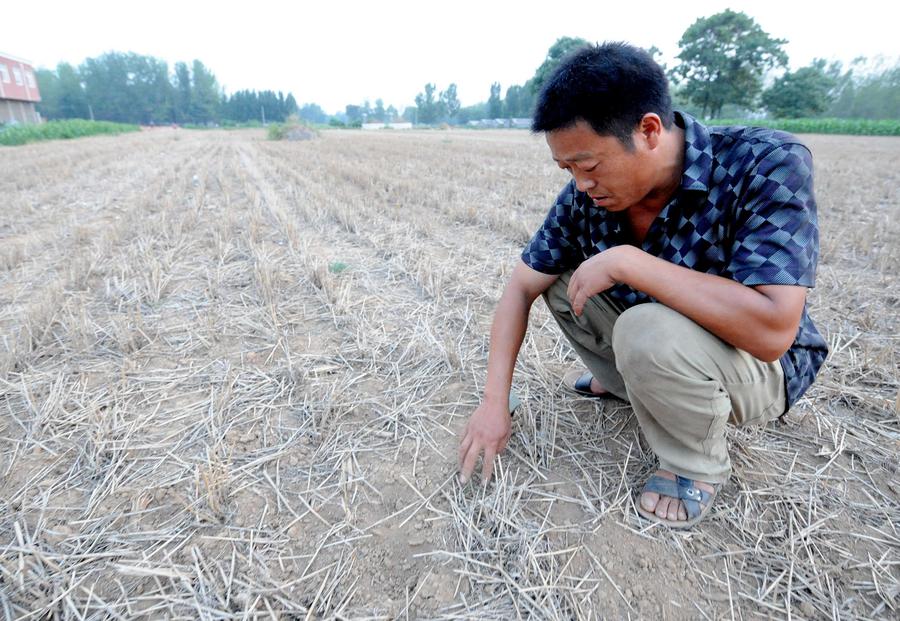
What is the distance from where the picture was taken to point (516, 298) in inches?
66.9

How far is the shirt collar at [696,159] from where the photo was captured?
1.36m

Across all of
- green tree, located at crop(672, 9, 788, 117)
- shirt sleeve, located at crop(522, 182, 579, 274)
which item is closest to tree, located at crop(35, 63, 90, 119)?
green tree, located at crop(672, 9, 788, 117)

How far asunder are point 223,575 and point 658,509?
4.24 ft

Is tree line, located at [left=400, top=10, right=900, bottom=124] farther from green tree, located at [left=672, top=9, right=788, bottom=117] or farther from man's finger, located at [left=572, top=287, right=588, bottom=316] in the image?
man's finger, located at [left=572, top=287, right=588, bottom=316]

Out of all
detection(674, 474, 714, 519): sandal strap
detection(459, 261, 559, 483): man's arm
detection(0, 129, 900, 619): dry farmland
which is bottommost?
detection(0, 129, 900, 619): dry farmland

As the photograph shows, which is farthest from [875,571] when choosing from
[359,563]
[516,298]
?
[359,563]

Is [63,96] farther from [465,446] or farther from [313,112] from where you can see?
[465,446]

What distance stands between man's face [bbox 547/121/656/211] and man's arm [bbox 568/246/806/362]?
18 cm

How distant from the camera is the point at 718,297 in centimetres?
120

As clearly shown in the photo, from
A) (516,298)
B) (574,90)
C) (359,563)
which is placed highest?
(574,90)

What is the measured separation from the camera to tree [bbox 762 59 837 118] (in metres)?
35.3

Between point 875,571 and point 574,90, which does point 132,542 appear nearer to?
point 574,90

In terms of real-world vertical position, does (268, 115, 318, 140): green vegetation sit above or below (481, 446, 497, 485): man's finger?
above

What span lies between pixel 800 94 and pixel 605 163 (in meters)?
46.7
